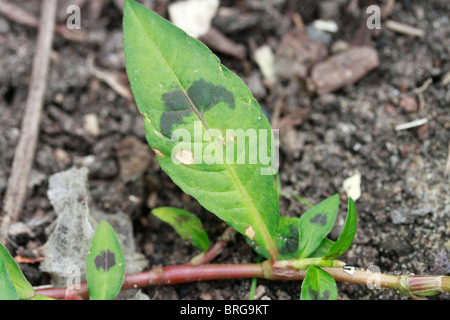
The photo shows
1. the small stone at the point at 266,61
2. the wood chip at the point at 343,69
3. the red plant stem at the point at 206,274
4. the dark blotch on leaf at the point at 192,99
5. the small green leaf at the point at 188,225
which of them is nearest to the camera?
the dark blotch on leaf at the point at 192,99

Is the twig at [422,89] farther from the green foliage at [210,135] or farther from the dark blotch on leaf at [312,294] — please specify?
the dark blotch on leaf at [312,294]

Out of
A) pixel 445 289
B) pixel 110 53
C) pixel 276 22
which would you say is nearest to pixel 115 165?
pixel 110 53

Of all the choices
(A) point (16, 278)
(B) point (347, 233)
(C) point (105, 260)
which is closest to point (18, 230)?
(A) point (16, 278)

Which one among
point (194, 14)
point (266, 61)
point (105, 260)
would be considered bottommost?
point (105, 260)

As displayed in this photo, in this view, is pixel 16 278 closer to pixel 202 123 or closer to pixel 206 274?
pixel 206 274

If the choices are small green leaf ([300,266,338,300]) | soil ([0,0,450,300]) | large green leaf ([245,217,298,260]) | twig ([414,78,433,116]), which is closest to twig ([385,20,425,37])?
soil ([0,0,450,300])

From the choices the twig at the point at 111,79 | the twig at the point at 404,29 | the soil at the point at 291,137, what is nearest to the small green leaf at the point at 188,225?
the soil at the point at 291,137

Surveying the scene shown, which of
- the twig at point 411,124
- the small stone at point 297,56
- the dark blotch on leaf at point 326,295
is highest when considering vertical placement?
the small stone at point 297,56
